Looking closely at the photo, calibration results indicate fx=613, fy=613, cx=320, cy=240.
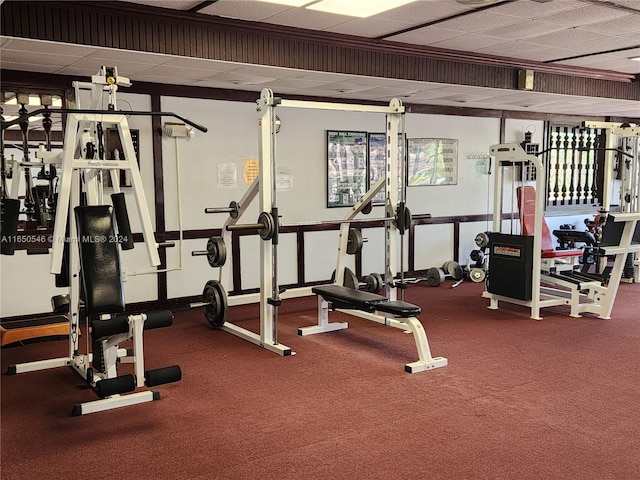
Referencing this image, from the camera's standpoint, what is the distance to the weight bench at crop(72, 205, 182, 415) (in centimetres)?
311

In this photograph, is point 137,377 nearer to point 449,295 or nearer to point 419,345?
A: point 419,345

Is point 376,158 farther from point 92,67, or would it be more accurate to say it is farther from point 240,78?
point 92,67

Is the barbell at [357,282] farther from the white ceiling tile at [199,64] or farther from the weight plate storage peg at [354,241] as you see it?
the white ceiling tile at [199,64]

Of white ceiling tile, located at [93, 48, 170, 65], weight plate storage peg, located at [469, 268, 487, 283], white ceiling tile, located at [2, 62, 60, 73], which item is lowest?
weight plate storage peg, located at [469, 268, 487, 283]

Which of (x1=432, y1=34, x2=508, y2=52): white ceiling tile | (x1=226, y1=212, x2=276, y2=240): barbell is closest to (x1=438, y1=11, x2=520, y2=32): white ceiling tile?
(x1=432, y1=34, x2=508, y2=52): white ceiling tile

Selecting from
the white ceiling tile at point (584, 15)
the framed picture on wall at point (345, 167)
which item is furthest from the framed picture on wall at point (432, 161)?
the white ceiling tile at point (584, 15)

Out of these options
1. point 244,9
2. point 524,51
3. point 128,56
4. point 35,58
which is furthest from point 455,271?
point 35,58

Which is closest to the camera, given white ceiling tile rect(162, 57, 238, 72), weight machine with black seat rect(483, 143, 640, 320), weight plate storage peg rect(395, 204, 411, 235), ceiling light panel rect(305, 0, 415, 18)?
ceiling light panel rect(305, 0, 415, 18)

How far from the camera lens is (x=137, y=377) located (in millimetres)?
3297

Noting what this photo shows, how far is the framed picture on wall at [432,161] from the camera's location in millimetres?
6957

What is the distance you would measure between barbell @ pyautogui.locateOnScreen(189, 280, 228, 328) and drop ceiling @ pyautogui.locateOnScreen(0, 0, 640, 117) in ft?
5.56

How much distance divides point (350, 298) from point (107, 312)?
167cm

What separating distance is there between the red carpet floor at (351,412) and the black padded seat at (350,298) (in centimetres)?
35

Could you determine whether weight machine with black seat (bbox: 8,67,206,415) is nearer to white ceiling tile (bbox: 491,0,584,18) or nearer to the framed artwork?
white ceiling tile (bbox: 491,0,584,18)
